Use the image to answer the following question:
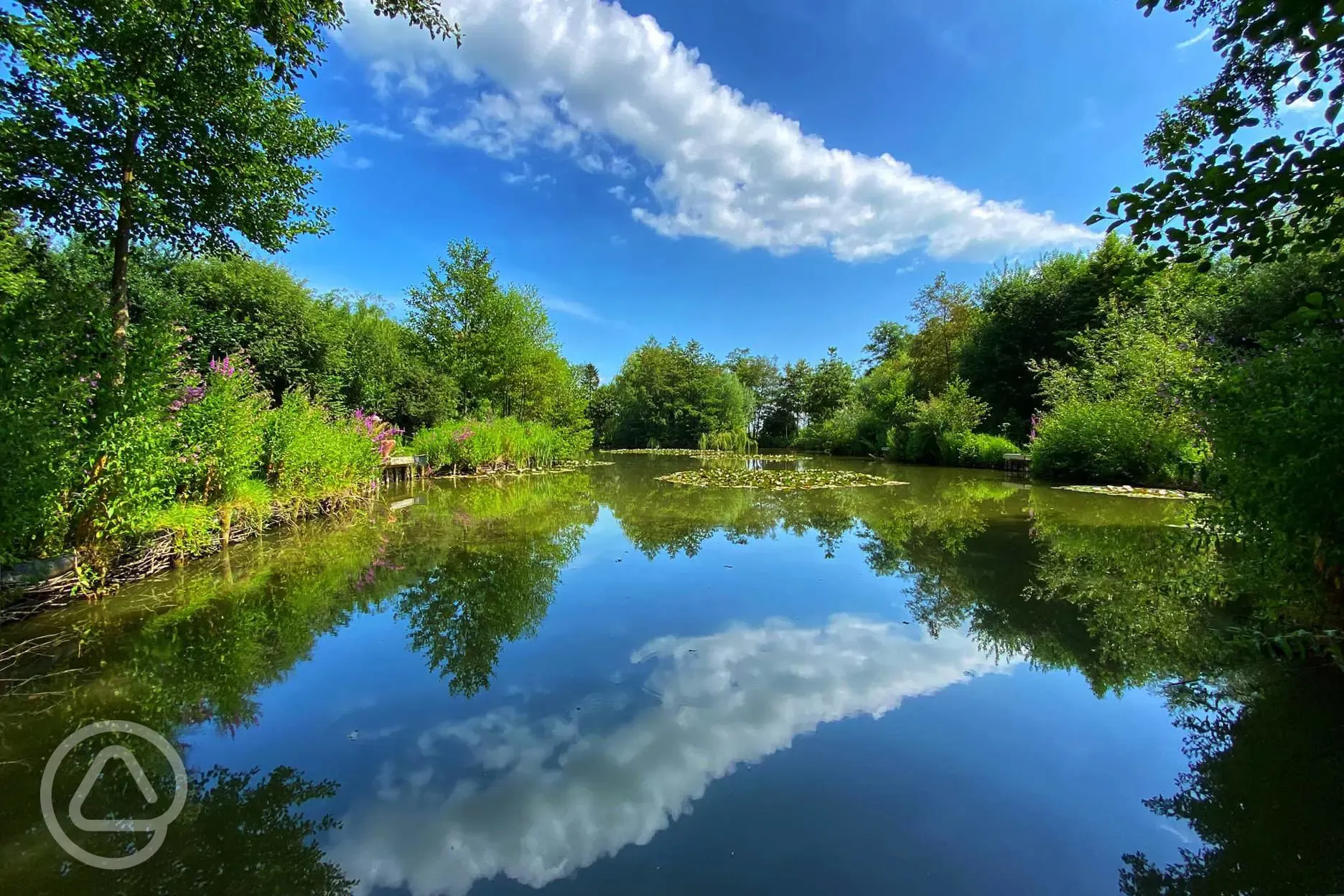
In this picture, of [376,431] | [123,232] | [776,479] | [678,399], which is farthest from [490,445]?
[678,399]

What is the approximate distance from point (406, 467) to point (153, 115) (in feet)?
35.0

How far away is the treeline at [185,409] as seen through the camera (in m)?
3.62

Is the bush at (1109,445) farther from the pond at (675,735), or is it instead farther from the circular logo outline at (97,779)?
the circular logo outline at (97,779)

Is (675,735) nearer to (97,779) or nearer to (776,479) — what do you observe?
(97,779)

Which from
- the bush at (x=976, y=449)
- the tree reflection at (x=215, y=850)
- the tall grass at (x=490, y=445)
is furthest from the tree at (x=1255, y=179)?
the bush at (x=976, y=449)

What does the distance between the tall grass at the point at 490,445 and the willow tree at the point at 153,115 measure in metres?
9.86

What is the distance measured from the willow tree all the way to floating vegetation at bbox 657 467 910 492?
10.3 meters

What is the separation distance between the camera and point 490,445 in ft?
53.2

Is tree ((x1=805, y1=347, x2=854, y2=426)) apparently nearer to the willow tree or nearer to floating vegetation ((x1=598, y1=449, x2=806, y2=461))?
floating vegetation ((x1=598, y1=449, x2=806, y2=461))

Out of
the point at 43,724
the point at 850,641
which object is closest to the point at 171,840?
the point at 43,724

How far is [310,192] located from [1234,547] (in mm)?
10713

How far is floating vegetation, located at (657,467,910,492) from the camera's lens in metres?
13.7

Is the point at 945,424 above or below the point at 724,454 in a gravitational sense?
above

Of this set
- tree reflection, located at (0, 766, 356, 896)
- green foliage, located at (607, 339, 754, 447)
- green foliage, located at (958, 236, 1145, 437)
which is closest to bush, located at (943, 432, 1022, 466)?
green foliage, located at (958, 236, 1145, 437)
